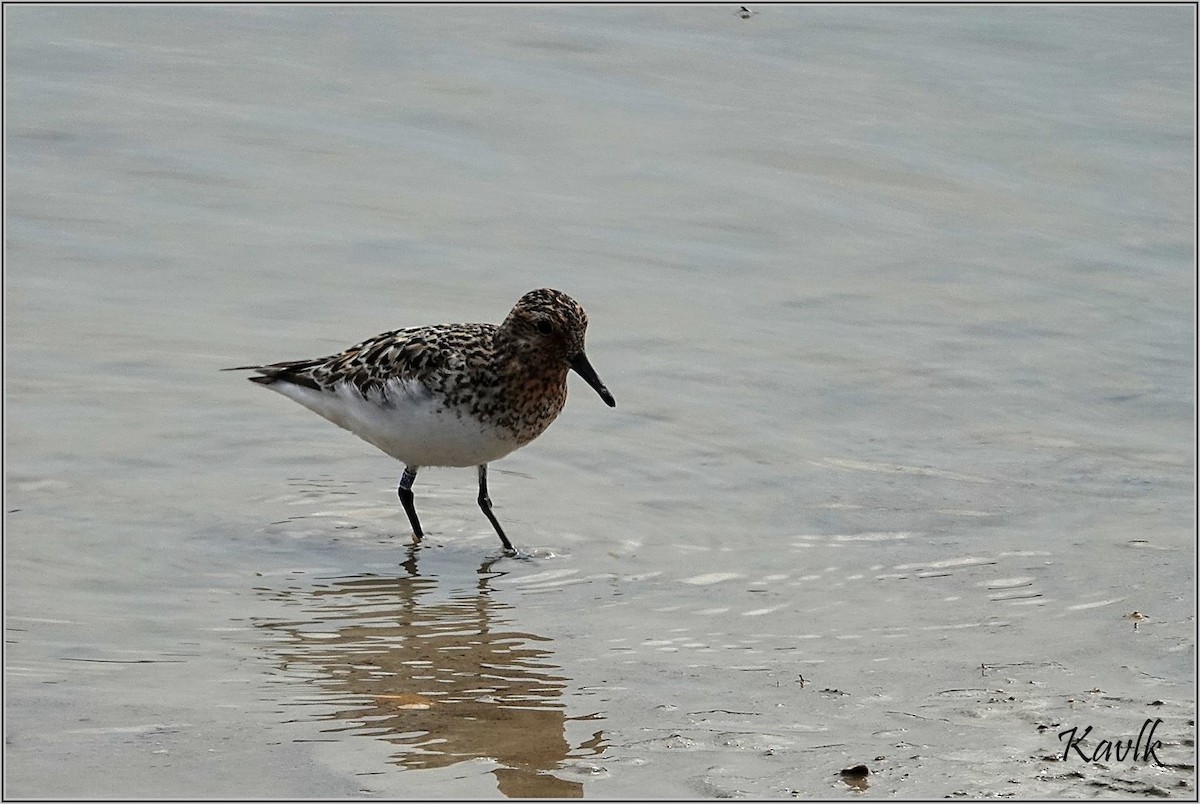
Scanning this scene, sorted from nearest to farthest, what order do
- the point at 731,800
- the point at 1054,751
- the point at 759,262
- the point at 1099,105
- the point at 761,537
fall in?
the point at 731,800, the point at 1054,751, the point at 761,537, the point at 759,262, the point at 1099,105

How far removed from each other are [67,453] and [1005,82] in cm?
966

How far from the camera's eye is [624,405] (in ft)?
32.8

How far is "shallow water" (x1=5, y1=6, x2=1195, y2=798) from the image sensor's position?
5.99 meters

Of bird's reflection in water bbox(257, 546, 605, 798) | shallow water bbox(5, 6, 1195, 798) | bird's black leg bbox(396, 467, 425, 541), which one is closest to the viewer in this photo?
bird's reflection in water bbox(257, 546, 605, 798)

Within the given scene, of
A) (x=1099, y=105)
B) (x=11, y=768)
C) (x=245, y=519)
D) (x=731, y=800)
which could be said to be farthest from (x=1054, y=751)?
(x=1099, y=105)

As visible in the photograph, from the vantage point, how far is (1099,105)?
595 inches

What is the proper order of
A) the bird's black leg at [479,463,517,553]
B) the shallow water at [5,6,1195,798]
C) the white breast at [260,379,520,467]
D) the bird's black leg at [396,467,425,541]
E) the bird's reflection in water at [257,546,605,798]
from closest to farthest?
the bird's reflection in water at [257,546,605,798] < the shallow water at [5,6,1195,798] < the bird's black leg at [479,463,517,553] < the white breast at [260,379,520,467] < the bird's black leg at [396,467,425,541]

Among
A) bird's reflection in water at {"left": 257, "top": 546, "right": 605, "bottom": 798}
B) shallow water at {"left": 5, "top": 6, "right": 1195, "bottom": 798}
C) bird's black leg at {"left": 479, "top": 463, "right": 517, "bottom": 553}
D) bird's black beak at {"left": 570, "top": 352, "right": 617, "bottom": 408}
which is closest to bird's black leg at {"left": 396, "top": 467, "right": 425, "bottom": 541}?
shallow water at {"left": 5, "top": 6, "right": 1195, "bottom": 798}

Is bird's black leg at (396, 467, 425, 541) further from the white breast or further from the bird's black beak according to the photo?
the bird's black beak

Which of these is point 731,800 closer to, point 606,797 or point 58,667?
point 606,797

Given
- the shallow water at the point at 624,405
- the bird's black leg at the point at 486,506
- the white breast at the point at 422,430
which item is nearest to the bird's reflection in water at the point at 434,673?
the shallow water at the point at 624,405

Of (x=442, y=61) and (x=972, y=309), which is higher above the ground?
(x=442, y=61)

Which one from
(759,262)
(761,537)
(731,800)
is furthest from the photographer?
(759,262)

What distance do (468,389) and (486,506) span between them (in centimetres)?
61
